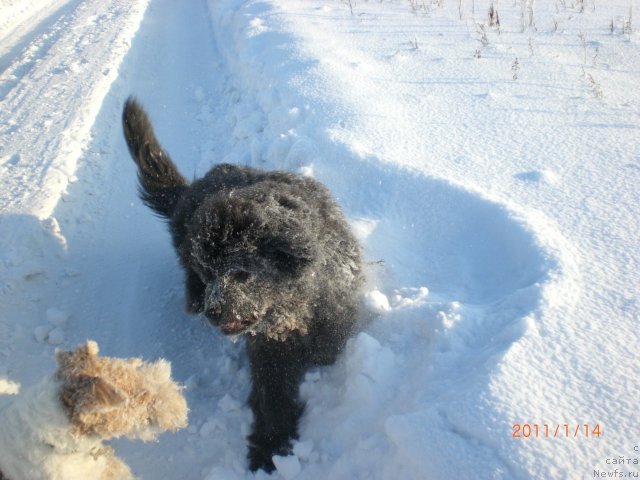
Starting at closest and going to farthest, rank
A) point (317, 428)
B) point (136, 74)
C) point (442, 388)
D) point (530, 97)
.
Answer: point (442, 388) → point (317, 428) → point (530, 97) → point (136, 74)

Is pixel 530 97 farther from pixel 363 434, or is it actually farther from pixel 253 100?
pixel 363 434

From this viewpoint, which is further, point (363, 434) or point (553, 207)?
point (553, 207)

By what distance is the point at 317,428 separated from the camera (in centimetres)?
249

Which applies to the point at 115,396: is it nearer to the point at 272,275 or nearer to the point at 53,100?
the point at 272,275

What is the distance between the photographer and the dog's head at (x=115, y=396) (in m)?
1.69

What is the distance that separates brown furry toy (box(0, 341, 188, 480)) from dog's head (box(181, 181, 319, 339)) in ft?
1.41

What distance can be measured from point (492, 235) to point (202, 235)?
1.99 m

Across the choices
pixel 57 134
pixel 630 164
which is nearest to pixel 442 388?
pixel 630 164

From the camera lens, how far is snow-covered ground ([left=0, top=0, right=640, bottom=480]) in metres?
1.91

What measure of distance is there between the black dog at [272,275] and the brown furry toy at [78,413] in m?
0.45

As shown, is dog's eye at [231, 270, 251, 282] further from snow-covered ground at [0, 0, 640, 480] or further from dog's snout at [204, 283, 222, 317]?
snow-covered ground at [0, 0, 640, 480]
